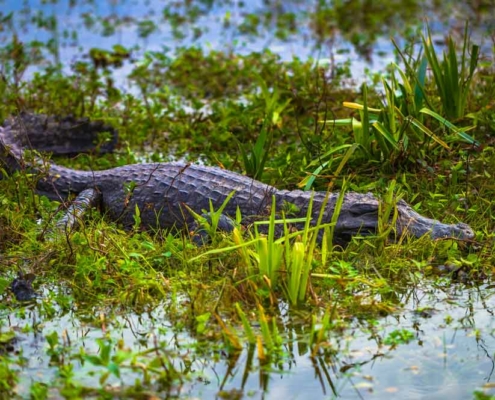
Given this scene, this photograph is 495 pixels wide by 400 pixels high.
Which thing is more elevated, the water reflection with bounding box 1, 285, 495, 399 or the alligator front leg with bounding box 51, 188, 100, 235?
the alligator front leg with bounding box 51, 188, 100, 235

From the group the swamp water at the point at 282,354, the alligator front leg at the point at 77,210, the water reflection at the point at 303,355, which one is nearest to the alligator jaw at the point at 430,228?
the swamp water at the point at 282,354

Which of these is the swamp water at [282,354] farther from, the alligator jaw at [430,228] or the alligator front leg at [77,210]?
the alligator front leg at [77,210]

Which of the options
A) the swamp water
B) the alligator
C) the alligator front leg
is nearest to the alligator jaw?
the alligator

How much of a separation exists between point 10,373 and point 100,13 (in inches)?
404

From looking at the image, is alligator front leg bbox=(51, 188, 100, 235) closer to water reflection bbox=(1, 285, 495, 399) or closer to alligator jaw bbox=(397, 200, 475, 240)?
water reflection bbox=(1, 285, 495, 399)

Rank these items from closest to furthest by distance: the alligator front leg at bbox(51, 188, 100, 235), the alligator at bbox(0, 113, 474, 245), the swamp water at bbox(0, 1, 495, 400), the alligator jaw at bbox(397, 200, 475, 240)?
the swamp water at bbox(0, 1, 495, 400) < the alligator jaw at bbox(397, 200, 475, 240) < the alligator at bbox(0, 113, 474, 245) < the alligator front leg at bbox(51, 188, 100, 235)

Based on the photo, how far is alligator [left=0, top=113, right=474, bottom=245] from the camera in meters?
6.12

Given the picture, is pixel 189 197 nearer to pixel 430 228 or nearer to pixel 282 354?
pixel 430 228

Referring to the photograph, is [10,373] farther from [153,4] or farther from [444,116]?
[153,4]

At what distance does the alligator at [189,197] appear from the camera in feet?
20.1

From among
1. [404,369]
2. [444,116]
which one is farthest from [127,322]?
[444,116]

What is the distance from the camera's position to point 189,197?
658 centimetres

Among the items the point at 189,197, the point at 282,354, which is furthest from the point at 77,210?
the point at 282,354

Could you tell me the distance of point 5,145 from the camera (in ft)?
23.7
